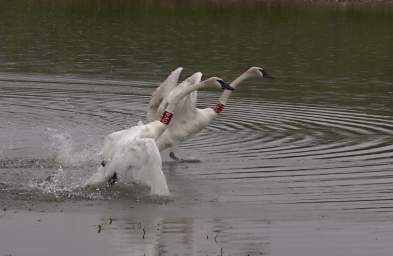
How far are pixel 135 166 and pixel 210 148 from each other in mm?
3909

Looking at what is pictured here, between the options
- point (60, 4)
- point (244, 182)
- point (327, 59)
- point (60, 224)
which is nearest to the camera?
point (60, 224)

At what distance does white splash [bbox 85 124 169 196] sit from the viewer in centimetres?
1360

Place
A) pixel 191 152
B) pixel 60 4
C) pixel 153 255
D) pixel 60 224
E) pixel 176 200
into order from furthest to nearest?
pixel 60 4, pixel 191 152, pixel 176 200, pixel 60 224, pixel 153 255

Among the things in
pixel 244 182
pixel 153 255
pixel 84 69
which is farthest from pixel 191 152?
pixel 84 69

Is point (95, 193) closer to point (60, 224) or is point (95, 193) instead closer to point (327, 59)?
point (60, 224)

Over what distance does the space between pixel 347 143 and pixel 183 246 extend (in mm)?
7470

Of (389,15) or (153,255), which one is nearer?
(153,255)

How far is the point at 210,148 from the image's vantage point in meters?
17.5

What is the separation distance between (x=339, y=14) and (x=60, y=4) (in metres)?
12.4

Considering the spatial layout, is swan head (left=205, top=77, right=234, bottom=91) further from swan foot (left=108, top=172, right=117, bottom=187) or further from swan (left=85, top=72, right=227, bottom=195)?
swan foot (left=108, top=172, right=117, bottom=187)

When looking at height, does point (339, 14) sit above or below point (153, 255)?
below

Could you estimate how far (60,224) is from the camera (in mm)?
12086

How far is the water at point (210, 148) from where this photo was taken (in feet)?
38.7

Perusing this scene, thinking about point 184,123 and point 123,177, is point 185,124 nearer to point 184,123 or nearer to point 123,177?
point 184,123
